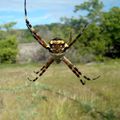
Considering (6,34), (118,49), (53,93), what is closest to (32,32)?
(53,93)

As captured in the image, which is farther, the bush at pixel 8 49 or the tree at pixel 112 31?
the tree at pixel 112 31

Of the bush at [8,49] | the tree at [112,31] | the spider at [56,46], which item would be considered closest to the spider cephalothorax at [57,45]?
the spider at [56,46]

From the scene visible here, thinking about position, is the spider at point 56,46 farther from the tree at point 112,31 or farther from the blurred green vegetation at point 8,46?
the tree at point 112,31

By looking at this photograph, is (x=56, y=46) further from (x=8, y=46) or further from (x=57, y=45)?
(x=8, y=46)

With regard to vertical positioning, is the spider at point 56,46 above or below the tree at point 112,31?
above

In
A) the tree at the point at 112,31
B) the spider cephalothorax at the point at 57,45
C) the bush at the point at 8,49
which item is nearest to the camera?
the spider cephalothorax at the point at 57,45

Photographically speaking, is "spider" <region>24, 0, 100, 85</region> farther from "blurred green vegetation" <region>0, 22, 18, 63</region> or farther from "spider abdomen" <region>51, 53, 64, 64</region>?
"blurred green vegetation" <region>0, 22, 18, 63</region>

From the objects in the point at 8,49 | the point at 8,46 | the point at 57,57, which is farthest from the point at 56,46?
the point at 8,46

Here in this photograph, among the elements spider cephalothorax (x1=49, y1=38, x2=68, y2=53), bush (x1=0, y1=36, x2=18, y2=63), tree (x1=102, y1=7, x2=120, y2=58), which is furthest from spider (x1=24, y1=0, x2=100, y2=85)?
tree (x1=102, y1=7, x2=120, y2=58)
